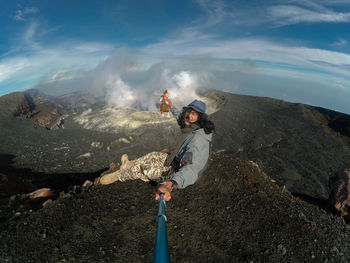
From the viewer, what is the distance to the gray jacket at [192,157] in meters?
3.01

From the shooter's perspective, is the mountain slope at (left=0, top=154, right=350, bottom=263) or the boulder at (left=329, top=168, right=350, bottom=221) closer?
the mountain slope at (left=0, top=154, right=350, bottom=263)

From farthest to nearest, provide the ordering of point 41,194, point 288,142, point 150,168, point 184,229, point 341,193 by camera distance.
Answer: point 288,142, point 341,193, point 41,194, point 150,168, point 184,229

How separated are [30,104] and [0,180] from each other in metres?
46.5

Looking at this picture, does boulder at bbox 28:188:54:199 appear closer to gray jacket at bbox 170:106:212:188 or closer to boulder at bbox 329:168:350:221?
gray jacket at bbox 170:106:212:188

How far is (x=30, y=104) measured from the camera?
166 ft

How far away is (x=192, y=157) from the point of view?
10.8 feet

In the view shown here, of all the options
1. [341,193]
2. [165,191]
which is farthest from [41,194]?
[341,193]

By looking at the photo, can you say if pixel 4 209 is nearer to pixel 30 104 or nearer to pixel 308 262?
pixel 308 262

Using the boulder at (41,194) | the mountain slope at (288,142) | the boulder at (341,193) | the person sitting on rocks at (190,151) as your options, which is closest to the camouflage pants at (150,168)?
the person sitting on rocks at (190,151)

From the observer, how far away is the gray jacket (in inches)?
118

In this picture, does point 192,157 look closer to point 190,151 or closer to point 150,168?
point 190,151

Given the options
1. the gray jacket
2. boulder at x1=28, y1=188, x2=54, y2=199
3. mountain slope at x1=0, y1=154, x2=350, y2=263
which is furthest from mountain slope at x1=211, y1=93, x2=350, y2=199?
boulder at x1=28, y1=188, x2=54, y2=199

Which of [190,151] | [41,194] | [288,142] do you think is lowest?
[288,142]

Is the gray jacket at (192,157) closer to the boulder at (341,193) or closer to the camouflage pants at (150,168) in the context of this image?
the camouflage pants at (150,168)
